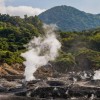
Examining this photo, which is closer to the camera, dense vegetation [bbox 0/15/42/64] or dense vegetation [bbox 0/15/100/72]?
dense vegetation [bbox 0/15/42/64]

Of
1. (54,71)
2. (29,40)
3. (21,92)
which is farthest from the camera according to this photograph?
(29,40)

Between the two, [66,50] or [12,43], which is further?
[66,50]

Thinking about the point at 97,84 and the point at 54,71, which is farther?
the point at 54,71

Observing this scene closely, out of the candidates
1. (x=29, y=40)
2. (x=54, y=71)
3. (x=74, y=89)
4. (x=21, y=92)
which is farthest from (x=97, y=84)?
(x=29, y=40)

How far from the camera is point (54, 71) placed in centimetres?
13800

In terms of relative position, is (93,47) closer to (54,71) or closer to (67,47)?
(67,47)

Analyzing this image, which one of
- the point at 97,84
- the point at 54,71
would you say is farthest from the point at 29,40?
the point at 97,84

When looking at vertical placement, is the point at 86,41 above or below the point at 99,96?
above

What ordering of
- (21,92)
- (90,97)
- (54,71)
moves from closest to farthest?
(90,97) → (21,92) → (54,71)

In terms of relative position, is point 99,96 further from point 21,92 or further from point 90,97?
point 21,92

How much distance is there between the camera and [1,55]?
140000 mm

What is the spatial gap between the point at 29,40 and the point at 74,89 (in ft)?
373

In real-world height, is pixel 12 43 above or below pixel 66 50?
above

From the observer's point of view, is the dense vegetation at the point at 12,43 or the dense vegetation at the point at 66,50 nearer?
the dense vegetation at the point at 12,43
